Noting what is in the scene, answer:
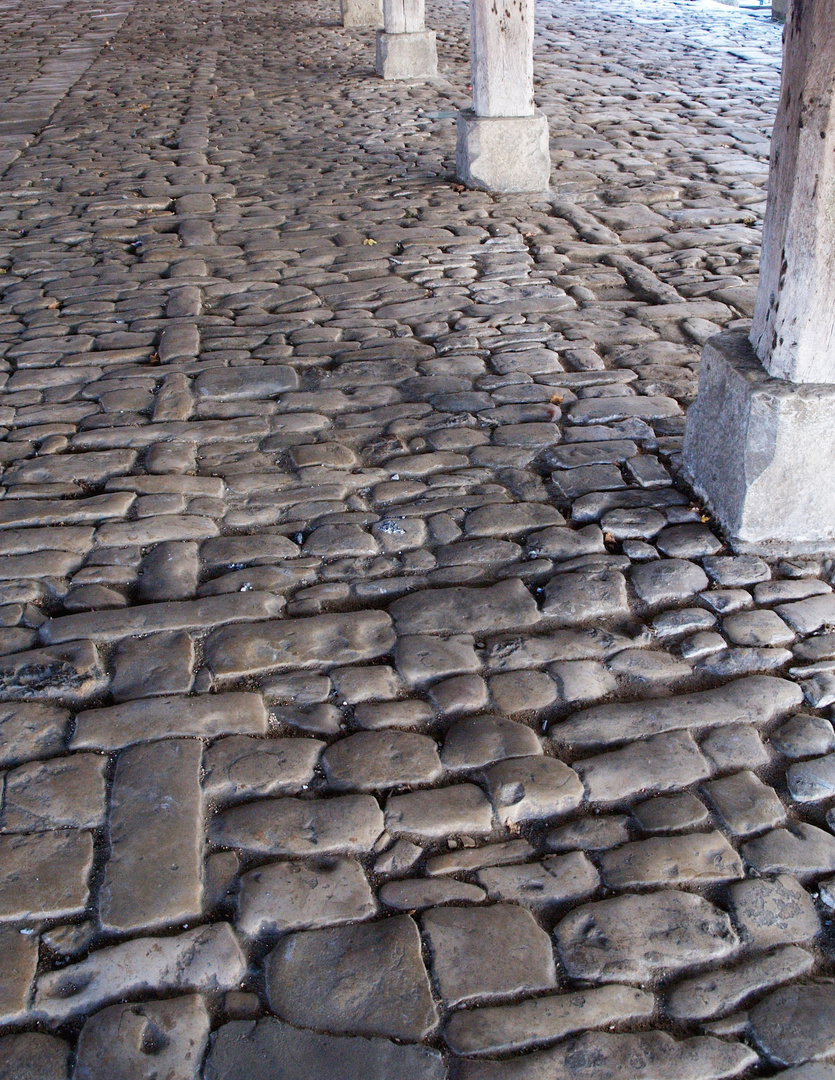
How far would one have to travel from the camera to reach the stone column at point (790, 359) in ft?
8.89

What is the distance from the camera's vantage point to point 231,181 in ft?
24.6

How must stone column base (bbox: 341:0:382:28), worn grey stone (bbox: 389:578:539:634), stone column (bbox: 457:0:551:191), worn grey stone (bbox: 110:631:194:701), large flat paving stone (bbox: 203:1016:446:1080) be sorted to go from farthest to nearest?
stone column base (bbox: 341:0:382:28) < stone column (bbox: 457:0:551:191) < worn grey stone (bbox: 389:578:539:634) < worn grey stone (bbox: 110:631:194:701) < large flat paving stone (bbox: 203:1016:446:1080)

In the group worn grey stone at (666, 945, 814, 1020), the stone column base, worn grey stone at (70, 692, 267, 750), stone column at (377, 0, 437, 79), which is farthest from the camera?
the stone column base

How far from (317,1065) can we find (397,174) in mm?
6797

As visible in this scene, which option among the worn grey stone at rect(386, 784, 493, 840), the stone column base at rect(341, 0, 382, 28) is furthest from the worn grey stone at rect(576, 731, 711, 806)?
the stone column base at rect(341, 0, 382, 28)

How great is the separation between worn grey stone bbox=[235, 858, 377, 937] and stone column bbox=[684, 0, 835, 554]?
5.51 feet

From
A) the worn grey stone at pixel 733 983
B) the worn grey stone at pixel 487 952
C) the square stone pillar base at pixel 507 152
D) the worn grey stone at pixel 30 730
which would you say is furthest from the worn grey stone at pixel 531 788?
the square stone pillar base at pixel 507 152

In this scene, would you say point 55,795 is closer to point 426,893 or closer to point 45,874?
point 45,874

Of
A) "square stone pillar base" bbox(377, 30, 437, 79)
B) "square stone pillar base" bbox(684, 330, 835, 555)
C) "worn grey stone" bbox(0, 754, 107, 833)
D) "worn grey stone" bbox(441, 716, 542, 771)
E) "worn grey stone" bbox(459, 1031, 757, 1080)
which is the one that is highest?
"square stone pillar base" bbox(377, 30, 437, 79)

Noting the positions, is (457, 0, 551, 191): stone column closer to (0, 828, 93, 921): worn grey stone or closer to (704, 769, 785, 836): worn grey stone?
(704, 769, 785, 836): worn grey stone

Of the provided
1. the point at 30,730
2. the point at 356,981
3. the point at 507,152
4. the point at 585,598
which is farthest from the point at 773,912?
the point at 507,152

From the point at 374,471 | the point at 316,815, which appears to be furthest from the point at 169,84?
the point at 316,815

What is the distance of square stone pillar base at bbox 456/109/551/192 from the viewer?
688 cm

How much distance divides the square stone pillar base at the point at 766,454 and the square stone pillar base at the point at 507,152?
4.07 meters
